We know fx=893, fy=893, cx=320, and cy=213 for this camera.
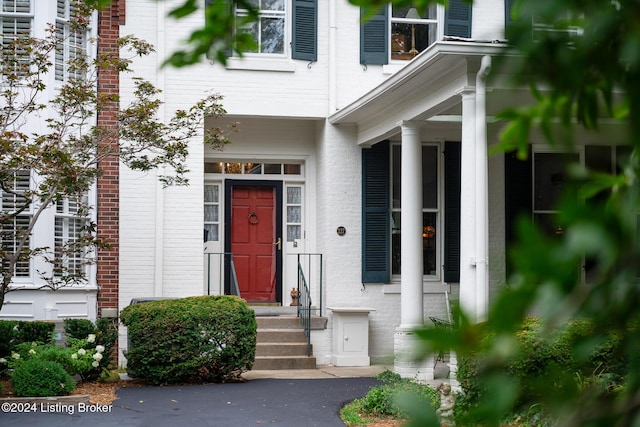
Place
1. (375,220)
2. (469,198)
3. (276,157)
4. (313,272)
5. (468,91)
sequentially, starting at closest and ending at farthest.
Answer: (468,91) → (469,198) → (375,220) → (313,272) → (276,157)

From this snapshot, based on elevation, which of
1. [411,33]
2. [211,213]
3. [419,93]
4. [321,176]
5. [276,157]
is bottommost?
[211,213]

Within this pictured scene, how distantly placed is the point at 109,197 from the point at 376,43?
16.0 ft

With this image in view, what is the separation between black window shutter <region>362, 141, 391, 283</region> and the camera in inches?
568

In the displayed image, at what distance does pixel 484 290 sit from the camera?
10.0m

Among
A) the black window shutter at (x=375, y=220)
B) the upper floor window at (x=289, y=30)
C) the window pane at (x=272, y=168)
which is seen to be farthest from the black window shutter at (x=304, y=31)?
the window pane at (x=272, y=168)

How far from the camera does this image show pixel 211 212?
15.1 meters

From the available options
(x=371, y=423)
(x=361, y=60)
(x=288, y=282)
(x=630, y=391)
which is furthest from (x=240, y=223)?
(x=630, y=391)

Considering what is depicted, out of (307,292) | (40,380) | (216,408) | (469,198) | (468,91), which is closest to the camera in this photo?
(216,408)

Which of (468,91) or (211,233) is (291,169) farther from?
(468,91)

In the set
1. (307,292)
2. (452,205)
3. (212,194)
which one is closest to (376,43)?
(452,205)

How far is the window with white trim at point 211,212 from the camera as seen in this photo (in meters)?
15.0

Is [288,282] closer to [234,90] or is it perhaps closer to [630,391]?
[234,90]

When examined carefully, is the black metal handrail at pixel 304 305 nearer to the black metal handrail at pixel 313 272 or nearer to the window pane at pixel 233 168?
the black metal handrail at pixel 313 272

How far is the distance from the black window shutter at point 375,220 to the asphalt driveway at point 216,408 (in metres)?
3.23
